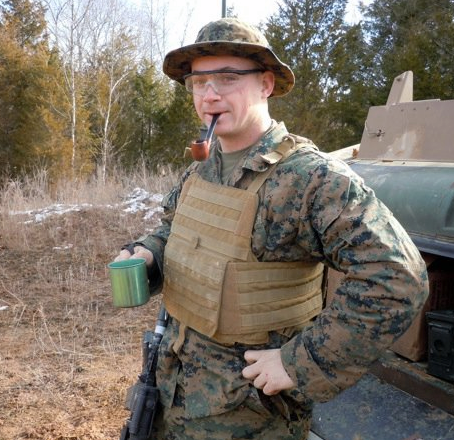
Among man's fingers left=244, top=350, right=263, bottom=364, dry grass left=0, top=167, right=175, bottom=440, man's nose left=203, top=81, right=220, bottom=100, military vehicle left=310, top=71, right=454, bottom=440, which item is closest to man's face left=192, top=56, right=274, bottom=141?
man's nose left=203, top=81, right=220, bottom=100

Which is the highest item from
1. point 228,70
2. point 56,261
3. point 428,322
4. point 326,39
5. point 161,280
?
point 326,39

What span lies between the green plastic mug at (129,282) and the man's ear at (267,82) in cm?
65

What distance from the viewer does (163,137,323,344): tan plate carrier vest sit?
1.51 meters

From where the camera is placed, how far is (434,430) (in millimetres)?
1966

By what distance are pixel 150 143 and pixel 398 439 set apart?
2095 cm

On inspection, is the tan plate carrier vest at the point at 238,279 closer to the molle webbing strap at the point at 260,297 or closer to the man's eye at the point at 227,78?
the molle webbing strap at the point at 260,297

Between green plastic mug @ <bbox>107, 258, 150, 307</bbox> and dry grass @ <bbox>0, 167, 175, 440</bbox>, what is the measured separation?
165cm

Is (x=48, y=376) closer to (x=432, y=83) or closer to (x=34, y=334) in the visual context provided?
(x=34, y=334)

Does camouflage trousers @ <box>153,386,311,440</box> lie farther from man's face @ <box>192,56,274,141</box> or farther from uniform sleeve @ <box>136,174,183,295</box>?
man's face @ <box>192,56,274,141</box>

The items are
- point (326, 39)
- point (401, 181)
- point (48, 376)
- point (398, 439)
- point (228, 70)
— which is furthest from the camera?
point (326, 39)

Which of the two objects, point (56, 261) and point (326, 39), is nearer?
point (56, 261)

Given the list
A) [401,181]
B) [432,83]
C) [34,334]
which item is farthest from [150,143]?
[401,181]

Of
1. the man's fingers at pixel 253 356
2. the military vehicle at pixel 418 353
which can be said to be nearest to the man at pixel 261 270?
the man's fingers at pixel 253 356

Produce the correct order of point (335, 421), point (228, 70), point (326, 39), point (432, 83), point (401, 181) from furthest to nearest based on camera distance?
point (326, 39) → point (432, 83) → point (401, 181) → point (335, 421) → point (228, 70)
